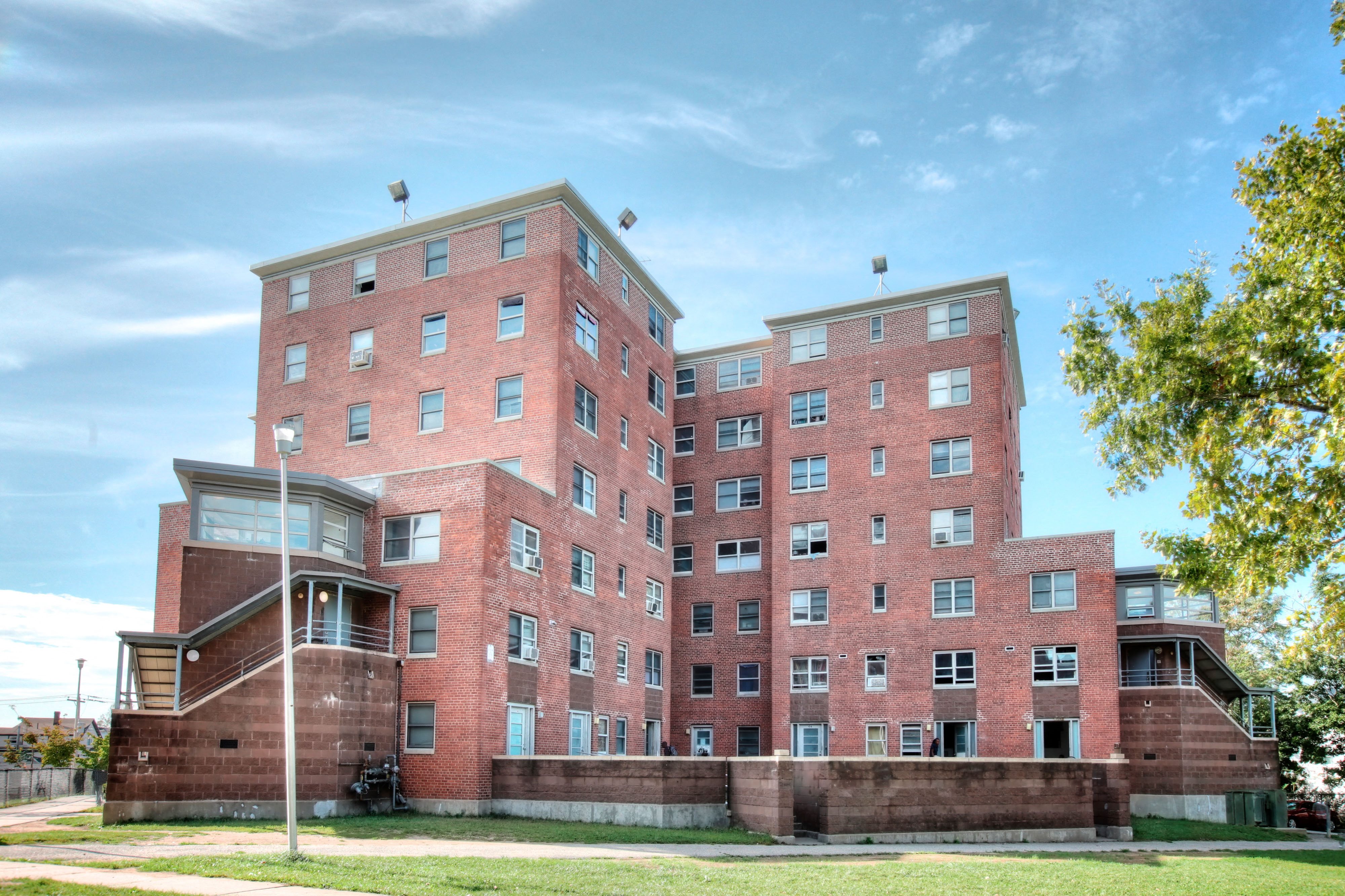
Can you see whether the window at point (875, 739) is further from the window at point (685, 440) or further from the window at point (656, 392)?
the window at point (656, 392)

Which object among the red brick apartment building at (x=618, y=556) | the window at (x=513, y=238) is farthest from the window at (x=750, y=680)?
the window at (x=513, y=238)

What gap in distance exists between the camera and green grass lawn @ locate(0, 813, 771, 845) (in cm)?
2162

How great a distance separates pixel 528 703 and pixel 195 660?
9.44 meters

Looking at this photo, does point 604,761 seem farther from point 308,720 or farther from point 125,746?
point 125,746

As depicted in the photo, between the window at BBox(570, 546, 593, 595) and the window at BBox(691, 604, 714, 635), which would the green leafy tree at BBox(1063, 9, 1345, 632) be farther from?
the window at BBox(691, 604, 714, 635)

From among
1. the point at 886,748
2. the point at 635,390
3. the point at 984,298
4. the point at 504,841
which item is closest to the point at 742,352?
the point at 635,390

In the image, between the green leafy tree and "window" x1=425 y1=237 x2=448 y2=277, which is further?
"window" x1=425 y1=237 x2=448 y2=277

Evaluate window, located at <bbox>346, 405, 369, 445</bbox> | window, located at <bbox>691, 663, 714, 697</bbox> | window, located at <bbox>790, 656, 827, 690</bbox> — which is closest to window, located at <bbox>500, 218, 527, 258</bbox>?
window, located at <bbox>346, 405, 369, 445</bbox>

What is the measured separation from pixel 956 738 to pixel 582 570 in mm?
15048

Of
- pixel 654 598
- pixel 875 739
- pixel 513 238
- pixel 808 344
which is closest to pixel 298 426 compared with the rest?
pixel 513 238

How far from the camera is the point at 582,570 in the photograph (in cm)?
3788

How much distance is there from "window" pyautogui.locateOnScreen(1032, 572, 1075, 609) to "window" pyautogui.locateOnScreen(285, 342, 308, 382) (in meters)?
27.7

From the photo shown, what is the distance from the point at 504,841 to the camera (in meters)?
22.8

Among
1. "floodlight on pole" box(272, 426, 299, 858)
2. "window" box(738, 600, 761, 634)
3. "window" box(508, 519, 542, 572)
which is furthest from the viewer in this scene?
"window" box(738, 600, 761, 634)
